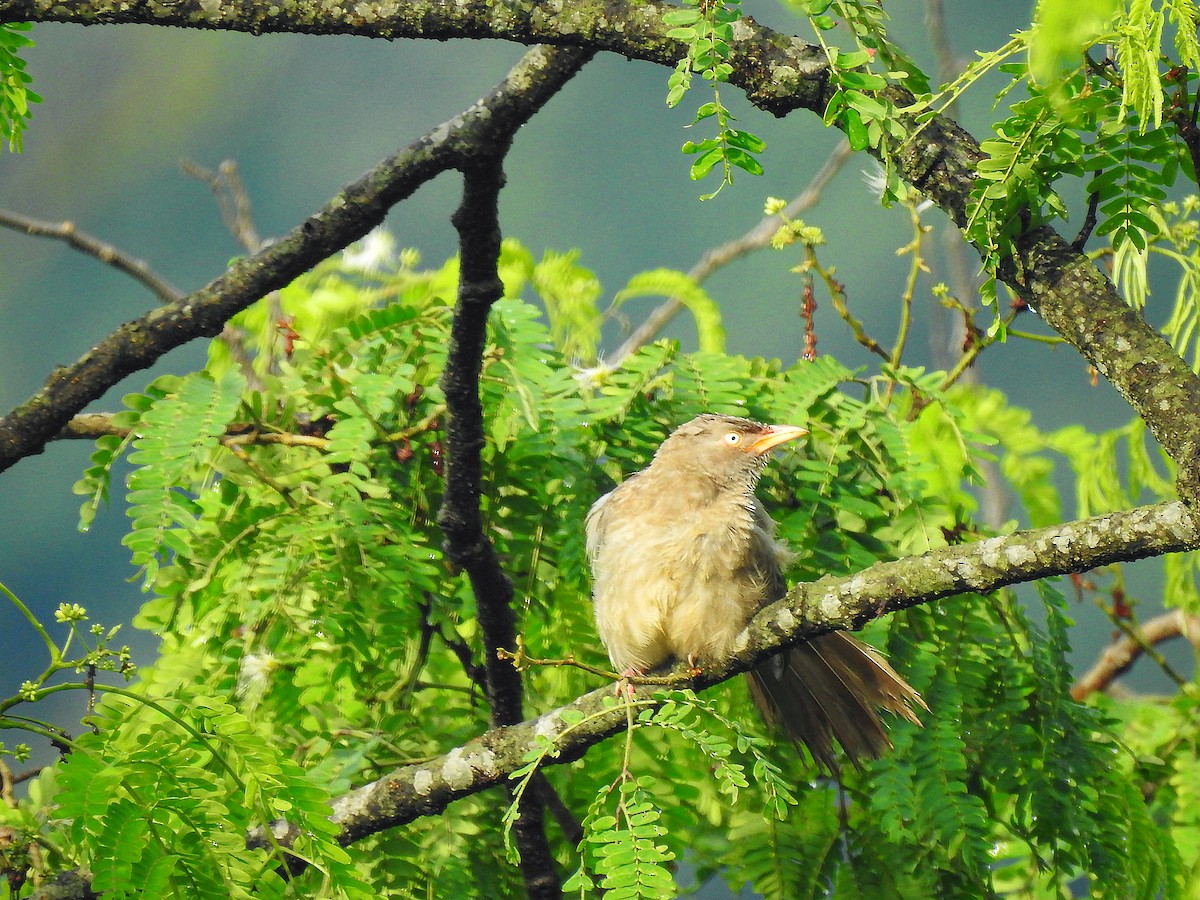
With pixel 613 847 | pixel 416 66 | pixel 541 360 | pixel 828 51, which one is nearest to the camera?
pixel 828 51

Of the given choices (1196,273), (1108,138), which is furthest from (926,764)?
(1108,138)

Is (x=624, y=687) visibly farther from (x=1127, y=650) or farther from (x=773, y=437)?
(x=1127, y=650)

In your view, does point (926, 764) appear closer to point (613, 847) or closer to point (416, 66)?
point (613, 847)

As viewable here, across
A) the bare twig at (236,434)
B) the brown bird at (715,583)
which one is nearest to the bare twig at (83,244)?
the bare twig at (236,434)

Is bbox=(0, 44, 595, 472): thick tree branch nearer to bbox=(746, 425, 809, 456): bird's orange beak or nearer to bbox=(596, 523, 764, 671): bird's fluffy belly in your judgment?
bbox=(746, 425, 809, 456): bird's orange beak

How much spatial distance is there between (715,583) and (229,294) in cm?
118

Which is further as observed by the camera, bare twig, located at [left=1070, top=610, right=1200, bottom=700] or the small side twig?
bare twig, located at [left=1070, top=610, right=1200, bottom=700]

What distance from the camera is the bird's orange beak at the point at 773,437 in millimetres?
2600

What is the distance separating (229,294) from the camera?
2.19m

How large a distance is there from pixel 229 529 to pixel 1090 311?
180 centimetres

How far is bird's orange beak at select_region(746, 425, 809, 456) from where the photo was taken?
2.60m

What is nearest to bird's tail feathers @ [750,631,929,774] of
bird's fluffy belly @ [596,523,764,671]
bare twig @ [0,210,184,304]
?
bird's fluffy belly @ [596,523,764,671]

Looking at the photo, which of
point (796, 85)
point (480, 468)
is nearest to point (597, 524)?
point (480, 468)

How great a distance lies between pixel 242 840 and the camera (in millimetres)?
1825
